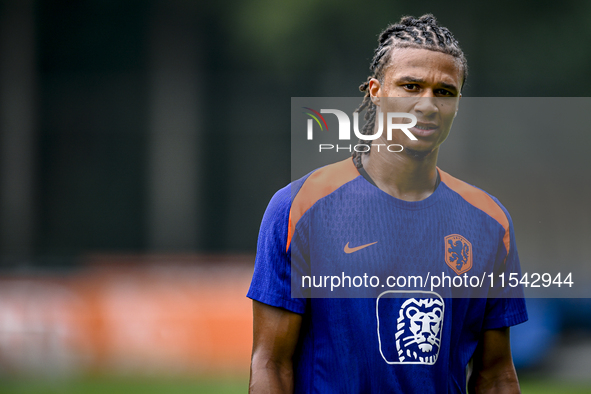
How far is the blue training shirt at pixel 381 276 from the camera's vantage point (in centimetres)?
210

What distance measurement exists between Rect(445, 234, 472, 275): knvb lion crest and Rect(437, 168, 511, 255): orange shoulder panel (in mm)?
143

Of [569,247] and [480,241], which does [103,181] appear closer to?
[569,247]

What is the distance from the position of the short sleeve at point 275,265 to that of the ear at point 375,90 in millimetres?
488

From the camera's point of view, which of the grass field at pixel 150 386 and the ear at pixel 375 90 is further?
the grass field at pixel 150 386

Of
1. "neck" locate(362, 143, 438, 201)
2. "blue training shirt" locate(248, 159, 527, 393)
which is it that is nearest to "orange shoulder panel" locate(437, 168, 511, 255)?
"blue training shirt" locate(248, 159, 527, 393)

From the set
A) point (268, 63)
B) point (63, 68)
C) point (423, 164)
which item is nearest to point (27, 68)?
point (63, 68)

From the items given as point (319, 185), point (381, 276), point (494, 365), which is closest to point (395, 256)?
point (381, 276)

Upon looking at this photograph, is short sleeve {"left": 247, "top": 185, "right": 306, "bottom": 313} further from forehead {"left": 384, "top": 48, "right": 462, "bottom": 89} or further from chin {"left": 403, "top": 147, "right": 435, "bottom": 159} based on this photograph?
forehead {"left": 384, "top": 48, "right": 462, "bottom": 89}

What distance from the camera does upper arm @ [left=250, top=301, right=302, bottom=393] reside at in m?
2.06

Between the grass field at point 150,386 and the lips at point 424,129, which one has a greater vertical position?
the lips at point 424,129

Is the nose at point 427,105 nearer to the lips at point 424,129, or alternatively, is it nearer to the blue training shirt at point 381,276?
the lips at point 424,129

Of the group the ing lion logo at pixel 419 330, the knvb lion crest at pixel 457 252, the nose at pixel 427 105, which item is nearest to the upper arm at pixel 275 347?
the ing lion logo at pixel 419 330

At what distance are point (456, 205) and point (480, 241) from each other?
0.50 ft

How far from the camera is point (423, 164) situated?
2311 mm
